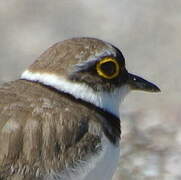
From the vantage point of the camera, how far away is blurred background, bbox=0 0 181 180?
8961 mm

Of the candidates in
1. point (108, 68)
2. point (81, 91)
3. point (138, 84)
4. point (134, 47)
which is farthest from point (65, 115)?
point (134, 47)

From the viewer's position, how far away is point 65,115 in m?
5.99

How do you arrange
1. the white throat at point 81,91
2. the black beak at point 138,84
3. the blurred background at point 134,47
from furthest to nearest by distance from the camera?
the blurred background at point 134,47 < the black beak at point 138,84 < the white throat at point 81,91

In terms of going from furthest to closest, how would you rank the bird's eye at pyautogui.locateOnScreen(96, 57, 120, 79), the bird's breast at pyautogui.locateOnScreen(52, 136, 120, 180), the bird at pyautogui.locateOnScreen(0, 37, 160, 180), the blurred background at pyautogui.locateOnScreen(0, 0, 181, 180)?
the blurred background at pyautogui.locateOnScreen(0, 0, 181, 180)
the bird's eye at pyautogui.locateOnScreen(96, 57, 120, 79)
the bird's breast at pyautogui.locateOnScreen(52, 136, 120, 180)
the bird at pyautogui.locateOnScreen(0, 37, 160, 180)

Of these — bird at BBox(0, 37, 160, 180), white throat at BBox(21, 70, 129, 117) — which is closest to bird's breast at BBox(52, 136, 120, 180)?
bird at BBox(0, 37, 160, 180)

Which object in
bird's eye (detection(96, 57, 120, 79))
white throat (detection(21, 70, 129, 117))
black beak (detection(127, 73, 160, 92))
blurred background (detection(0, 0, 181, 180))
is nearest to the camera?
white throat (detection(21, 70, 129, 117))

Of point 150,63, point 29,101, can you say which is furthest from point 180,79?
point 29,101

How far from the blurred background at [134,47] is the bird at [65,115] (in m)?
2.27

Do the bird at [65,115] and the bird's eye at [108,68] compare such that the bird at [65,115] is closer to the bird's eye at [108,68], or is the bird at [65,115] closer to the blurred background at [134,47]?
the bird's eye at [108,68]

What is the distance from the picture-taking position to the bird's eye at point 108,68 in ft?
21.0

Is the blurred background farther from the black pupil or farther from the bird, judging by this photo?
the bird

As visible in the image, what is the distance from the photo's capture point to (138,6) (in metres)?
11.1

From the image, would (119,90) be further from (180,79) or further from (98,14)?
(98,14)

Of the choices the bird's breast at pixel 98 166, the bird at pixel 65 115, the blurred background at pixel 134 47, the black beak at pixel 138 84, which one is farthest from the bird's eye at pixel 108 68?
the blurred background at pixel 134 47
